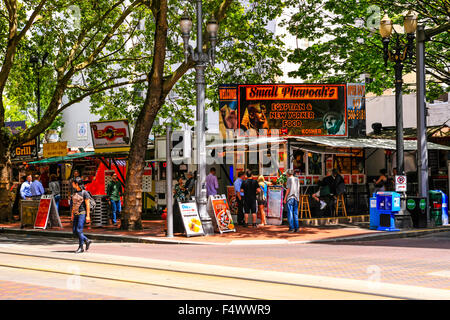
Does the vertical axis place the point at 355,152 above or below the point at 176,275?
above

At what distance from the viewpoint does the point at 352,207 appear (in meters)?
24.9

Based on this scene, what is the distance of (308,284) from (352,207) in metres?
16.0

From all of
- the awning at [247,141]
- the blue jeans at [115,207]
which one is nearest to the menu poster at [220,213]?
the awning at [247,141]

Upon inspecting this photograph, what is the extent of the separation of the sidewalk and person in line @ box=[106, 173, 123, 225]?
1301 millimetres

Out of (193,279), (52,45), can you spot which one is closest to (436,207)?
(193,279)

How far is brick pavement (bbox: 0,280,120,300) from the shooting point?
321 inches

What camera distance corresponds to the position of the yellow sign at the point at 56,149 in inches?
1063

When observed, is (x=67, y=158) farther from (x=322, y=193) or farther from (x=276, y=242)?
(x=276, y=242)

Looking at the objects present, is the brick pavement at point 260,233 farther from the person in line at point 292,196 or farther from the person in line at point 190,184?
the person in line at point 190,184

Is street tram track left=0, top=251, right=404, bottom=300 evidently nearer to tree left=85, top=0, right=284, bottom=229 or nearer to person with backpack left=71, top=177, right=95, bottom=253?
person with backpack left=71, top=177, right=95, bottom=253

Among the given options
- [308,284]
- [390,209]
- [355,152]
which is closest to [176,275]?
[308,284]

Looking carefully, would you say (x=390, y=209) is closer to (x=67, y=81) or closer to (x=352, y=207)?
(x=352, y=207)

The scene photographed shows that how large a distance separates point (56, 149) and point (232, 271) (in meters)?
18.6
